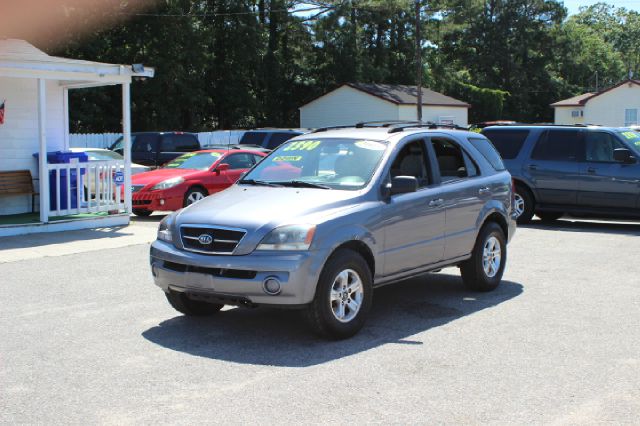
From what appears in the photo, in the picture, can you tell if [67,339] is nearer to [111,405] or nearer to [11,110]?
[111,405]

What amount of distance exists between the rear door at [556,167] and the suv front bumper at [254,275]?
978 cm

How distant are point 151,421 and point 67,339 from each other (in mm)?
2229

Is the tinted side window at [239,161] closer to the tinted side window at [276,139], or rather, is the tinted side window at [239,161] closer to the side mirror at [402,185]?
the tinted side window at [276,139]

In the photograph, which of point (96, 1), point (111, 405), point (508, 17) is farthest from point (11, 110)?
point (508, 17)

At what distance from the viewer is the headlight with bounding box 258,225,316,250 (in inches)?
245

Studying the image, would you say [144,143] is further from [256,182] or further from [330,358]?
[330,358]

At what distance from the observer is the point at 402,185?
7.07 m

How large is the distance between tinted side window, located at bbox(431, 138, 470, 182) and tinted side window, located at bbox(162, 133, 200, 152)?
57.7 feet

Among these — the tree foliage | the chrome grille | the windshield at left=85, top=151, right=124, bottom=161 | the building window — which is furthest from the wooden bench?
the building window

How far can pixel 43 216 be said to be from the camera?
13398mm

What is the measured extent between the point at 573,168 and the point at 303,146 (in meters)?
8.47

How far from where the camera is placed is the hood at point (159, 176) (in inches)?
635

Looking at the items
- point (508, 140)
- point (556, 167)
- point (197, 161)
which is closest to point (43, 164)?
point (197, 161)

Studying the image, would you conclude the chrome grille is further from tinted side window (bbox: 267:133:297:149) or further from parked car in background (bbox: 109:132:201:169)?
parked car in background (bbox: 109:132:201:169)
